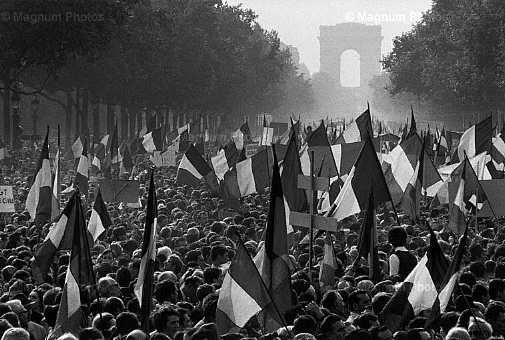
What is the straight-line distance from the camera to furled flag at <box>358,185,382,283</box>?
13539 mm

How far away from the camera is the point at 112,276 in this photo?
13.8 metres

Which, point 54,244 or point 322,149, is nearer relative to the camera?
point 54,244

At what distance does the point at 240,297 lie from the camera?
10.5m

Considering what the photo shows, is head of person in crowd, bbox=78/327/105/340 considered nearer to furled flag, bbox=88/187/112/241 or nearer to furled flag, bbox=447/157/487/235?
furled flag, bbox=88/187/112/241

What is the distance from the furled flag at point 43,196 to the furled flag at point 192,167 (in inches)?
184

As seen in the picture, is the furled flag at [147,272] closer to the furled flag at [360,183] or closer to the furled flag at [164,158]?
the furled flag at [360,183]

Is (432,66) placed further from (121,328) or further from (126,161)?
(121,328)

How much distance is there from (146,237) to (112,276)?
2.31 metres

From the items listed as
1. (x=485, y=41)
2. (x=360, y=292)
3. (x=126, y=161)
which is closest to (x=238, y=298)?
(x=360, y=292)

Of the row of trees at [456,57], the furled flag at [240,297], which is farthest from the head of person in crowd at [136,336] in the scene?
the row of trees at [456,57]

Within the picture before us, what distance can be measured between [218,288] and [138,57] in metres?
46.5

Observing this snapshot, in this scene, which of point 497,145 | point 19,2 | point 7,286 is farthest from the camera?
point 19,2

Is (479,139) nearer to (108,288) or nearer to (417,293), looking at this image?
(108,288)

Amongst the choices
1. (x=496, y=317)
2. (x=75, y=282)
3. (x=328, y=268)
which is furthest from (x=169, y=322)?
(x=328, y=268)
